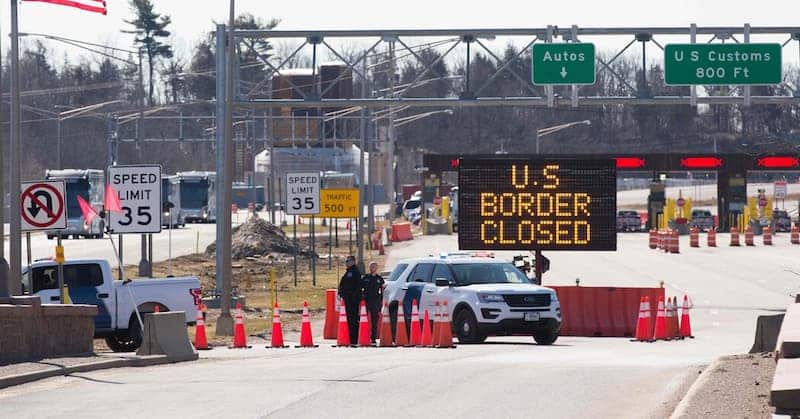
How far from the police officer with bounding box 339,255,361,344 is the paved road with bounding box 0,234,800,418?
0.94 m

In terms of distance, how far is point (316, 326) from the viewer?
33.5m

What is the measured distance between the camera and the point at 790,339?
13906 millimetres

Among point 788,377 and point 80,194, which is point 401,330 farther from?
point 80,194

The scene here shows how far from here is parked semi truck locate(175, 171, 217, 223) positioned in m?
100

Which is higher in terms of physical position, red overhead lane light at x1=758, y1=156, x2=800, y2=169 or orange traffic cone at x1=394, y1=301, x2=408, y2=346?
red overhead lane light at x1=758, y1=156, x2=800, y2=169

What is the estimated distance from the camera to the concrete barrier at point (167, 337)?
22.5m

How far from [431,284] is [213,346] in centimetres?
402

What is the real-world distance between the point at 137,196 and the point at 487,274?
21.6ft

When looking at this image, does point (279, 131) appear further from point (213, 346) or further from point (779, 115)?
point (213, 346)

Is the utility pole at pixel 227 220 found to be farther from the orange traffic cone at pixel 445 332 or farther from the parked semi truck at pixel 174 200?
the parked semi truck at pixel 174 200

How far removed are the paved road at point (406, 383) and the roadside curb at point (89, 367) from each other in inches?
8.6

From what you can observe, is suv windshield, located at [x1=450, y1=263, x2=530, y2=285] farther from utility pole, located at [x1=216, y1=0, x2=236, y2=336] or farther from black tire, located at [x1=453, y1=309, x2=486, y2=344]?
utility pole, located at [x1=216, y1=0, x2=236, y2=336]

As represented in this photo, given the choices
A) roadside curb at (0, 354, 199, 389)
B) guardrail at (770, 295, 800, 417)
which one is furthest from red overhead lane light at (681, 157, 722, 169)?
guardrail at (770, 295, 800, 417)

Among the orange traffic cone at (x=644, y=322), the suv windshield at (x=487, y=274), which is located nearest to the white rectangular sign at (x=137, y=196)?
the suv windshield at (x=487, y=274)
